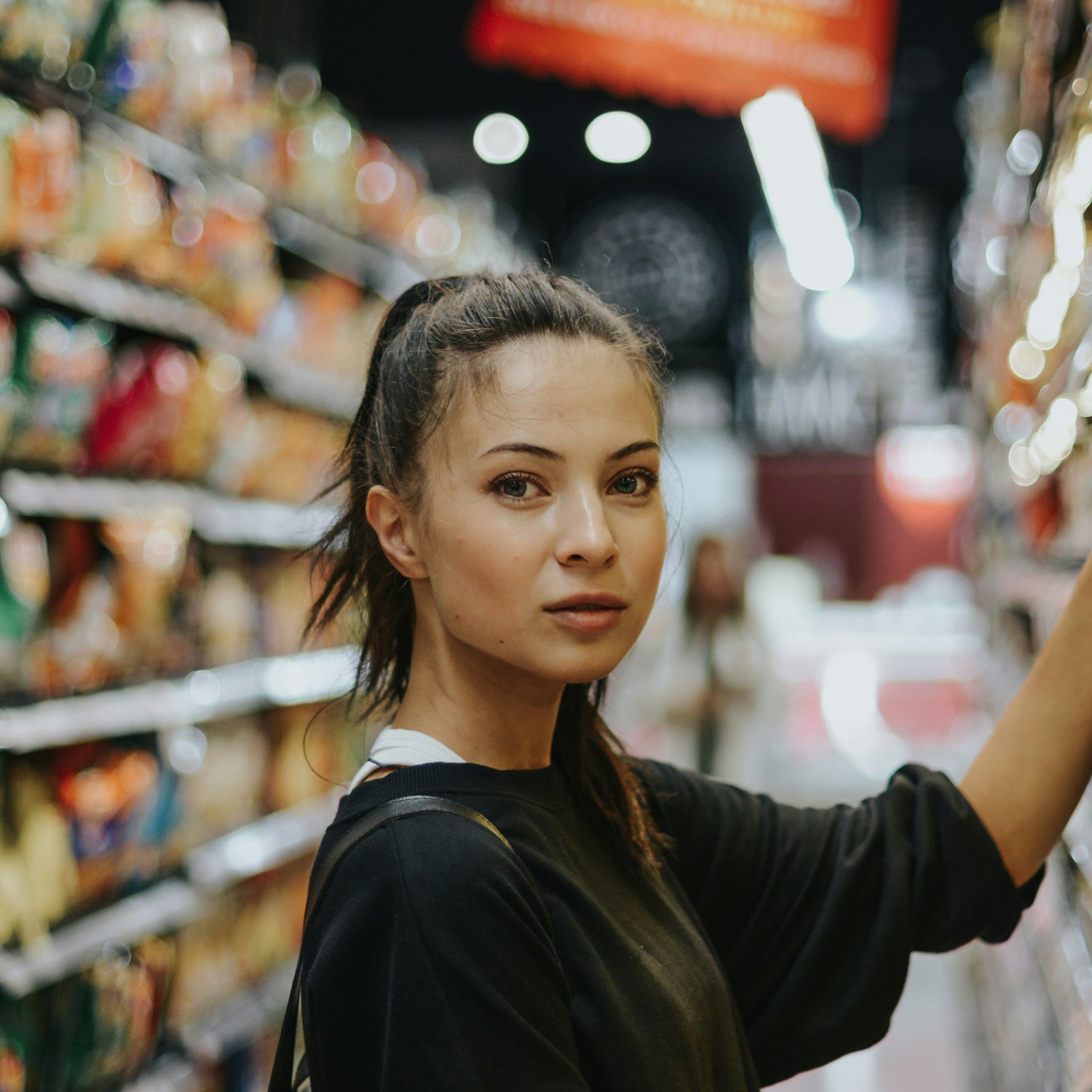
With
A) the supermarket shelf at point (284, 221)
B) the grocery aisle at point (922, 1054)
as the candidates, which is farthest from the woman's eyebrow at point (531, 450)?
the grocery aisle at point (922, 1054)

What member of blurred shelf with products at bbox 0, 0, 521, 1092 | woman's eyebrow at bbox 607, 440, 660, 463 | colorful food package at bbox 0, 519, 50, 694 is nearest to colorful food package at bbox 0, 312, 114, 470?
blurred shelf with products at bbox 0, 0, 521, 1092

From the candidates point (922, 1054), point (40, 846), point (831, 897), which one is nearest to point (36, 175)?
point (40, 846)

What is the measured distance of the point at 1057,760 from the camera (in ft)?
3.99

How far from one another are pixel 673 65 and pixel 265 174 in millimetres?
1172

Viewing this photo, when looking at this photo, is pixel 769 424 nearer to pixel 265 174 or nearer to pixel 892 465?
pixel 892 465

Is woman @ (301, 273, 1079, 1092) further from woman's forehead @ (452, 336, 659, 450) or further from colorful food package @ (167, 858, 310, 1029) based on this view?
colorful food package @ (167, 858, 310, 1029)

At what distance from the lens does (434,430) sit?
107cm

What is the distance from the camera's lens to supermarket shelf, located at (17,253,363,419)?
231cm

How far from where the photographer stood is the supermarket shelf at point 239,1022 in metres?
2.81

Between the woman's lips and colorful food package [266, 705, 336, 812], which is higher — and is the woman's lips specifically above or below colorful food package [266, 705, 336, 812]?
above

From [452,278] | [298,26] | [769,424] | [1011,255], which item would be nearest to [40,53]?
[452,278]

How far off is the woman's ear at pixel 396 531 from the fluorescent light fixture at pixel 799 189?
181 inches

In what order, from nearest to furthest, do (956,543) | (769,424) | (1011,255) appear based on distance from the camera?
(1011,255), (769,424), (956,543)

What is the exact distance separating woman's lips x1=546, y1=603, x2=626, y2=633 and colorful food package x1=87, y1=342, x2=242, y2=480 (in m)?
1.76
